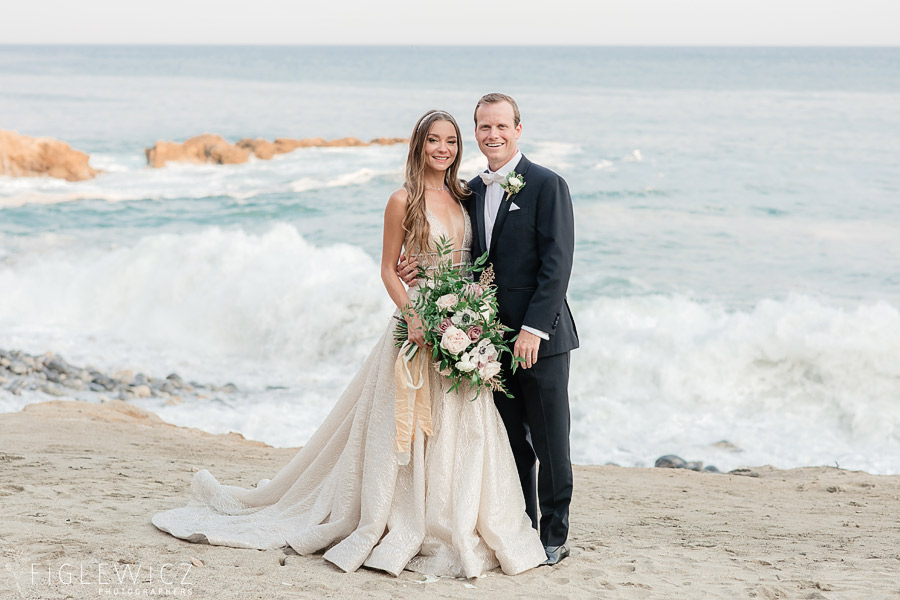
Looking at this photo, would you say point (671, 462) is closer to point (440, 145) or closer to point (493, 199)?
point (493, 199)

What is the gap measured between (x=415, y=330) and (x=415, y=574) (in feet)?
3.75

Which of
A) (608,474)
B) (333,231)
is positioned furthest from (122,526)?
(333,231)

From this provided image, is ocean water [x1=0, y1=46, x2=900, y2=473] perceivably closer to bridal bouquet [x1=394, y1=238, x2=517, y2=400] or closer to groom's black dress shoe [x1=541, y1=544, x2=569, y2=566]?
groom's black dress shoe [x1=541, y1=544, x2=569, y2=566]

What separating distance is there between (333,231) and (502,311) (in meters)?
14.8

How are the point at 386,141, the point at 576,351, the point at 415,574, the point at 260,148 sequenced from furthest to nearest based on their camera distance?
the point at 386,141 → the point at 260,148 → the point at 576,351 → the point at 415,574

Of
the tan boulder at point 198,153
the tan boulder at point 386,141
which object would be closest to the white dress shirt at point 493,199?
the tan boulder at point 198,153

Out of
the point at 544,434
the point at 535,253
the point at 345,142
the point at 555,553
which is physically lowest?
the point at 555,553

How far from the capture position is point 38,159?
957 inches

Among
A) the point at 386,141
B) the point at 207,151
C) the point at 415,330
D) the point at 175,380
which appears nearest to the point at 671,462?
the point at 415,330

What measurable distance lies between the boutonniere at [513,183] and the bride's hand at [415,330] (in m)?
0.75

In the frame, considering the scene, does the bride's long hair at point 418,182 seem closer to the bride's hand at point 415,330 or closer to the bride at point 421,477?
the bride at point 421,477

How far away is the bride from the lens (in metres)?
3.77

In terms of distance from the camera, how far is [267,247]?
15.4 meters

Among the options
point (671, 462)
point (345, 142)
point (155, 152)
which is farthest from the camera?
point (345, 142)
